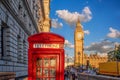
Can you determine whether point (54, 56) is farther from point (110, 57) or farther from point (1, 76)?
point (110, 57)

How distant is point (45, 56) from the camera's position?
960 cm

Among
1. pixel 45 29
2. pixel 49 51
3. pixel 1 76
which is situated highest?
pixel 45 29

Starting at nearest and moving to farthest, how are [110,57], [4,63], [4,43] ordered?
[4,63]
[4,43]
[110,57]

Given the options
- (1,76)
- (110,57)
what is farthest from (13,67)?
(110,57)

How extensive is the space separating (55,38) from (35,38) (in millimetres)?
544

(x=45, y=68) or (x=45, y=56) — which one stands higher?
(x=45, y=56)

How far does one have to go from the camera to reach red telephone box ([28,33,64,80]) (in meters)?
9.53

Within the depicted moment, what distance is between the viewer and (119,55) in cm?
11619

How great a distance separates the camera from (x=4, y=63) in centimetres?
2405

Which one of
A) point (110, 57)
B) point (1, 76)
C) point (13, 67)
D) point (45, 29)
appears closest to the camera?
point (1, 76)

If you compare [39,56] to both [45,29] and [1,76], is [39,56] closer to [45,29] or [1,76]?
[1,76]

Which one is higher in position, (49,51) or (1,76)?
(49,51)

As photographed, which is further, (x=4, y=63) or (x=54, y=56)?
(x=4, y=63)

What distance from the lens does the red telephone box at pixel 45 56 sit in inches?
375
